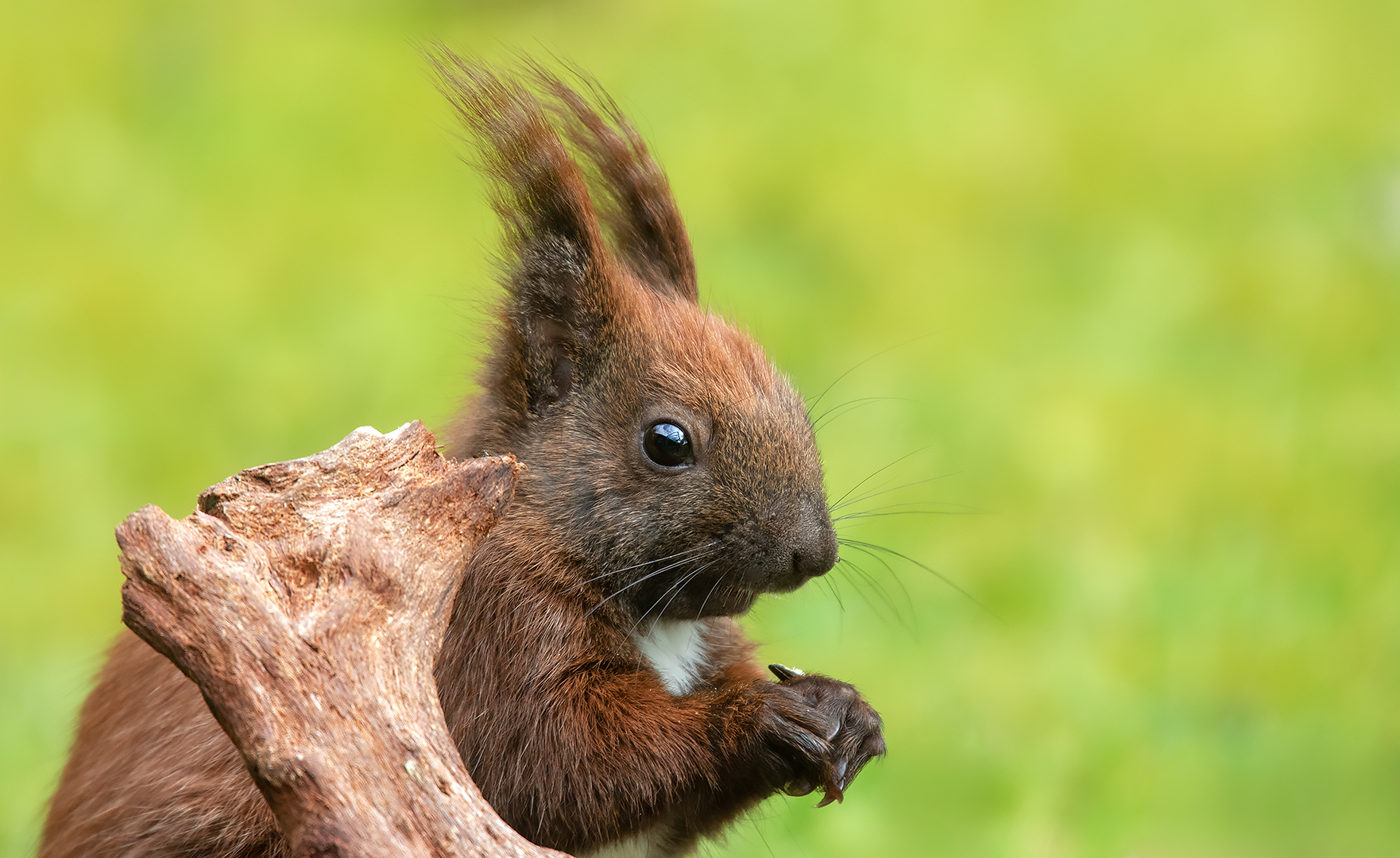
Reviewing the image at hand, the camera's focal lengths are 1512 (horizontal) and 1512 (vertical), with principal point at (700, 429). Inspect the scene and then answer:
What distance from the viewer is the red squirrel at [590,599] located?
2.70 m

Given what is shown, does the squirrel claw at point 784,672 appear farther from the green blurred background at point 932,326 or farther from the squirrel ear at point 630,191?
the squirrel ear at point 630,191

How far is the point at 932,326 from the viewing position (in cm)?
723

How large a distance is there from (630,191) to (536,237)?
1.32ft

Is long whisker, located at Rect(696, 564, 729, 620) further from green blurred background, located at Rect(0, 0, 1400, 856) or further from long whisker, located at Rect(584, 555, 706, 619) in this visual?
green blurred background, located at Rect(0, 0, 1400, 856)

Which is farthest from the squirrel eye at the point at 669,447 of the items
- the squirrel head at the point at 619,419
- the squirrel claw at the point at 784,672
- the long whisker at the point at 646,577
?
the squirrel claw at the point at 784,672

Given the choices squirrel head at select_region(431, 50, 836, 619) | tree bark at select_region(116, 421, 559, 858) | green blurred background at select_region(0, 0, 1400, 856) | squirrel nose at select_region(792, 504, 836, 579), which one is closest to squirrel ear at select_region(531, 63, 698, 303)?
squirrel head at select_region(431, 50, 836, 619)

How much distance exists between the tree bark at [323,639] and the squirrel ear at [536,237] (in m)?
0.77

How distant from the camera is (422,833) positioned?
2.03 meters

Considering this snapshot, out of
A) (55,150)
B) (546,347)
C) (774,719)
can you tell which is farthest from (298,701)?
(55,150)

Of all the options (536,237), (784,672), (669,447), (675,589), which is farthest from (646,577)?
(536,237)

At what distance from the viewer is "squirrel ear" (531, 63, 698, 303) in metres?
3.31

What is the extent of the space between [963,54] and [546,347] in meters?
7.08

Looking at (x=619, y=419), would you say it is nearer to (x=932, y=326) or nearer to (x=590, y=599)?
(x=590, y=599)

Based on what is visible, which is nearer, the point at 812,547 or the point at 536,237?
the point at 812,547
